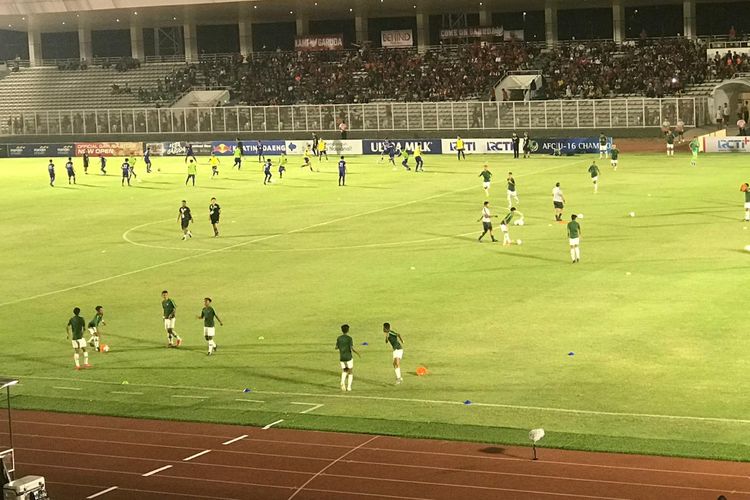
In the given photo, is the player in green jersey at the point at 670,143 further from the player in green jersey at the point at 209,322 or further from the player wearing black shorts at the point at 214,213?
the player in green jersey at the point at 209,322

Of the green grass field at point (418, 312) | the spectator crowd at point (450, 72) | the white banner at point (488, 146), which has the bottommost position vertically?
the green grass field at point (418, 312)

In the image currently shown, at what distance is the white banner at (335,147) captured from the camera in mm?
89875

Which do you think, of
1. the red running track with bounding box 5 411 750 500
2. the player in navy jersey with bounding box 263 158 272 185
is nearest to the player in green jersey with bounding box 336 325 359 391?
the red running track with bounding box 5 411 750 500

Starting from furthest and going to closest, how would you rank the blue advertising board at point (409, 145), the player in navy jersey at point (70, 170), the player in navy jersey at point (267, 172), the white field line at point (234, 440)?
the blue advertising board at point (409, 145)
the player in navy jersey at point (70, 170)
the player in navy jersey at point (267, 172)
the white field line at point (234, 440)

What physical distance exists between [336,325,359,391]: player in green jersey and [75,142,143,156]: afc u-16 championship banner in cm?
7215

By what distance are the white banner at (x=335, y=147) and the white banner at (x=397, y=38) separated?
57.0 feet

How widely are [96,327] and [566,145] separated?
5464 centimetres

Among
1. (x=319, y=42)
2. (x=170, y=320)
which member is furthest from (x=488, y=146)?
(x=170, y=320)

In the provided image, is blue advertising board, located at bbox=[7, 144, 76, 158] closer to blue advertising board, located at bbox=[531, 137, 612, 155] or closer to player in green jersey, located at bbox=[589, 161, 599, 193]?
blue advertising board, located at bbox=[531, 137, 612, 155]

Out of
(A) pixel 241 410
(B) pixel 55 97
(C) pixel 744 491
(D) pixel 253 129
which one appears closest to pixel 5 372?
(A) pixel 241 410

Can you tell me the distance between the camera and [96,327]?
3139 centimetres

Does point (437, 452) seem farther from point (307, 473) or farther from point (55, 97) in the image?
point (55, 97)

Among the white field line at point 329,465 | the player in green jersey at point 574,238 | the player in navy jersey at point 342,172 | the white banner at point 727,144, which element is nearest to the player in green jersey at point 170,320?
the white field line at point 329,465

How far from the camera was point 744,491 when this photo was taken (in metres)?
19.4
